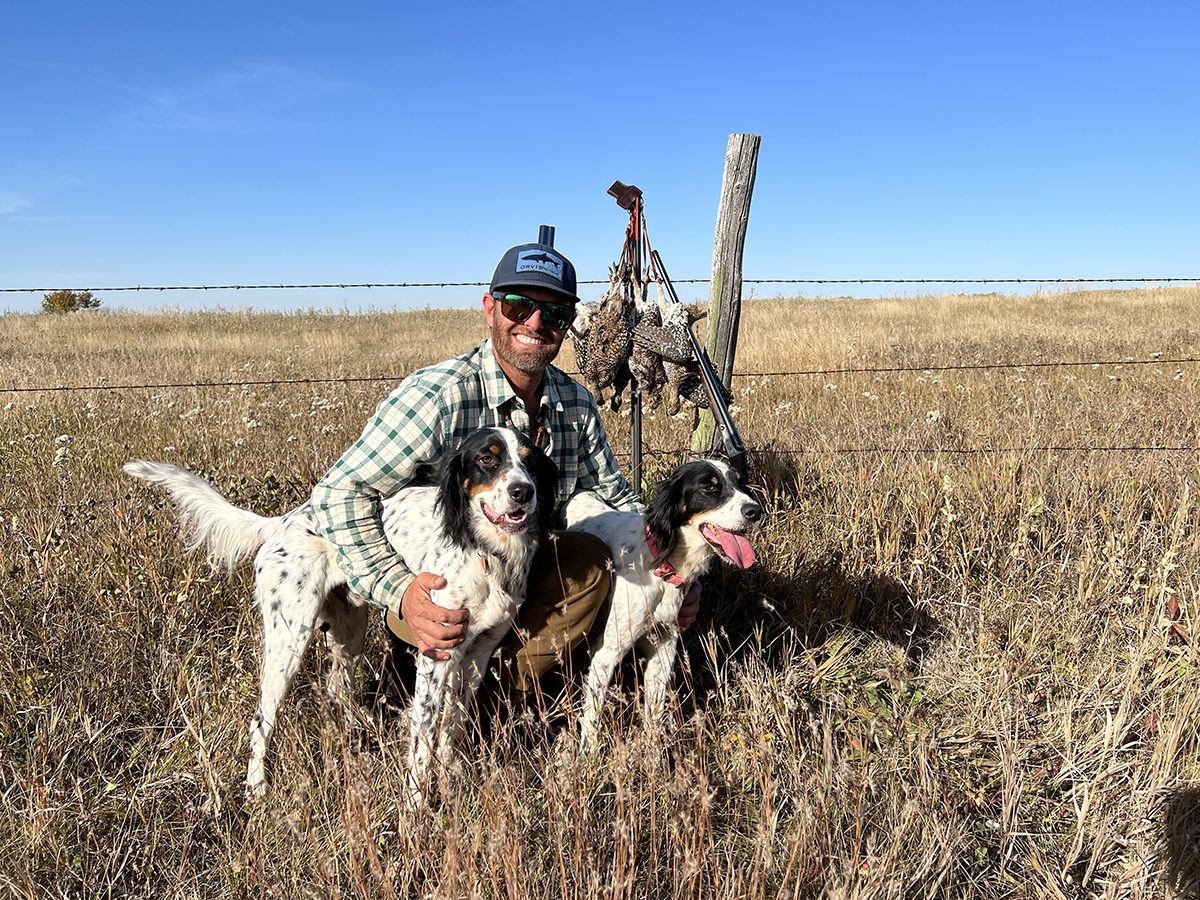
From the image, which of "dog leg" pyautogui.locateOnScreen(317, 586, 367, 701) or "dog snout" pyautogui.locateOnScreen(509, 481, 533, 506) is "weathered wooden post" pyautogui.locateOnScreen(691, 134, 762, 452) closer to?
"dog snout" pyautogui.locateOnScreen(509, 481, 533, 506)

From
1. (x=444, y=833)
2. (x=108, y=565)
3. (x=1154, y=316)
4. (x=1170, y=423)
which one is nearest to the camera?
(x=444, y=833)

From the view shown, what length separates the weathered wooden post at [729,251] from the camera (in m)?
4.07

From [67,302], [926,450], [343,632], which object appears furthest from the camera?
[67,302]

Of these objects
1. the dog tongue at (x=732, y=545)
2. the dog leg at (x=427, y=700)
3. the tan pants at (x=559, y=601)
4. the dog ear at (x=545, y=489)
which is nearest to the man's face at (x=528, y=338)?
the dog ear at (x=545, y=489)

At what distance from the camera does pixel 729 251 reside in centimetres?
413

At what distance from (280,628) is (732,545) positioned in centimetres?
156

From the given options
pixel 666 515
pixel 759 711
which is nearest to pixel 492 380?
pixel 666 515

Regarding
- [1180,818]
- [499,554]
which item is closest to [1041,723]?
[1180,818]

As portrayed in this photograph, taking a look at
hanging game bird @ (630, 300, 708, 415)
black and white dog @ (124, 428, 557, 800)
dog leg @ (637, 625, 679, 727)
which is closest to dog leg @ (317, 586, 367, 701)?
black and white dog @ (124, 428, 557, 800)

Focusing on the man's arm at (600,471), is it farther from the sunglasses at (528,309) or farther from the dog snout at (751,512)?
the dog snout at (751,512)

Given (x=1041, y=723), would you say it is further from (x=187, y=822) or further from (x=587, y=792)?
(x=187, y=822)

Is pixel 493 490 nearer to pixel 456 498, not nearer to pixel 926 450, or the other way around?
pixel 456 498

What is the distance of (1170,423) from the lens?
18.6 feet

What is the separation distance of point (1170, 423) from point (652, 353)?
13.8ft
